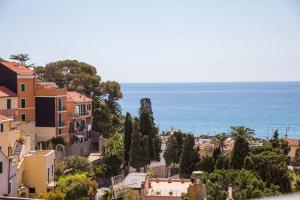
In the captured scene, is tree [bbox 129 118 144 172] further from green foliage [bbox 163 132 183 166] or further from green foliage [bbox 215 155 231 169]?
green foliage [bbox 215 155 231 169]

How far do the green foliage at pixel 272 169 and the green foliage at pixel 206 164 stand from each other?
293 cm

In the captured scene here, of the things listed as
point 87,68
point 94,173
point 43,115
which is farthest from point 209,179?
point 87,68

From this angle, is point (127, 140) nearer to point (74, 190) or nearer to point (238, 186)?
point (238, 186)

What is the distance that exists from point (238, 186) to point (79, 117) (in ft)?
45.3

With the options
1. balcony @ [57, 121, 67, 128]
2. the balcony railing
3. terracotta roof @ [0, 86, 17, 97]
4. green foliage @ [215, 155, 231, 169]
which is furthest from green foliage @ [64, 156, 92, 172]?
the balcony railing

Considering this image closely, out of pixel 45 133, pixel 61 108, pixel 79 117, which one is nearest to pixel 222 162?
pixel 61 108

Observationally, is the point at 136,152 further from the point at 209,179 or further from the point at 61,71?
the point at 61,71

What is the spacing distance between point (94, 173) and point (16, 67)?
24.5 feet

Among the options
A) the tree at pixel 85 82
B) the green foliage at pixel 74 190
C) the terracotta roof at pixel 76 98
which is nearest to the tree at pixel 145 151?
the terracotta roof at pixel 76 98

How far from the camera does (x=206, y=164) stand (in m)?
22.5

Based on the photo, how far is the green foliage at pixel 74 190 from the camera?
15.3 m

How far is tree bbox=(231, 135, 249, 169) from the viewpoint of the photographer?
2123cm

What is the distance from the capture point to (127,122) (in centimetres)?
2631

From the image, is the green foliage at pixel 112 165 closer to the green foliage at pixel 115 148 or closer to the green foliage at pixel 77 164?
A: the green foliage at pixel 115 148
